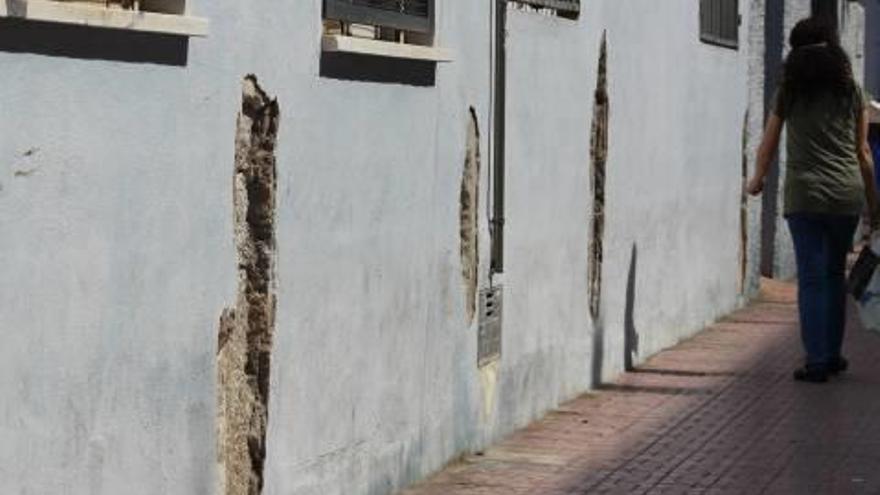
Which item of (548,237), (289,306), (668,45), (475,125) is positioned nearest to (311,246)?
(289,306)

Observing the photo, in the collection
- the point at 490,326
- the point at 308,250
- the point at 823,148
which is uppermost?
the point at 823,148

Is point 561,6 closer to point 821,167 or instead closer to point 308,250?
point 821,167

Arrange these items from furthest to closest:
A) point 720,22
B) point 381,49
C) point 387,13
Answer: point 720,22 < point 387,13 < point 381,49

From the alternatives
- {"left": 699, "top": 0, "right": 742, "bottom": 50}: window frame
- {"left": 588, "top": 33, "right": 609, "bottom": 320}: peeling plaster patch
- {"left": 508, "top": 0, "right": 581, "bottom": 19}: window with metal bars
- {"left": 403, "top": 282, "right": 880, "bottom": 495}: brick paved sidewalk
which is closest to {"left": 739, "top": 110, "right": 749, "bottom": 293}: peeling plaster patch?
{"left": 699, "top": 0, "right": 742, "bottom": 50}: window frame

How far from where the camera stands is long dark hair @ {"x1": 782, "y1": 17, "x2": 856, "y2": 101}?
40.0 ft

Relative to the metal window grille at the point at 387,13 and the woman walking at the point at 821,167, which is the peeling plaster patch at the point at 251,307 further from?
the woman walking at the point at 821,167

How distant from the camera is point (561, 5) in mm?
11047

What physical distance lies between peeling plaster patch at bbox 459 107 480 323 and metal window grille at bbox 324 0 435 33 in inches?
30.8

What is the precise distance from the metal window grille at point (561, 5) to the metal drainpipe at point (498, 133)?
1.72 ft

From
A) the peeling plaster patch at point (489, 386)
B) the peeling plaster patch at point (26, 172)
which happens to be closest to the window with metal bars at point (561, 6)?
the peeling plaster patch at point (489, 386)

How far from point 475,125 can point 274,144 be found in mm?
2545

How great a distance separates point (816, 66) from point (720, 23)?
385 cm

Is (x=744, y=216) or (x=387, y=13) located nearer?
(x=387, y=13)

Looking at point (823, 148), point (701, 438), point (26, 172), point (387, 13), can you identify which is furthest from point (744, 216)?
point (26, 172)
